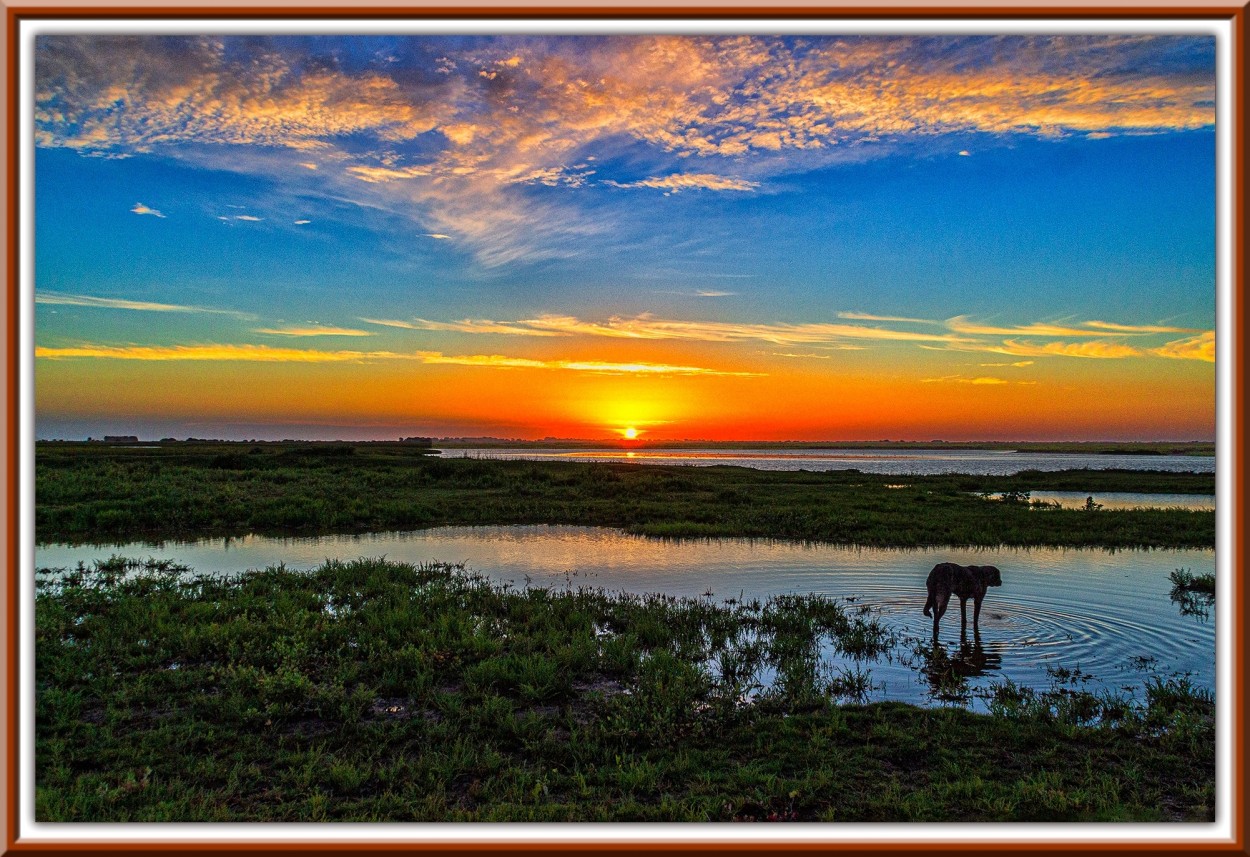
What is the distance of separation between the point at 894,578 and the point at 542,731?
483 inches

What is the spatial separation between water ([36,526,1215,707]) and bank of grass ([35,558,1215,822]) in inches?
48.7

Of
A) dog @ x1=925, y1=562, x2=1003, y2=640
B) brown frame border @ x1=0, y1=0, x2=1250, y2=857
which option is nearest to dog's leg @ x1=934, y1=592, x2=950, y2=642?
dog @ x1=925, y1=562, x2=1003, y2=640

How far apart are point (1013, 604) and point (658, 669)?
9087 millimetres

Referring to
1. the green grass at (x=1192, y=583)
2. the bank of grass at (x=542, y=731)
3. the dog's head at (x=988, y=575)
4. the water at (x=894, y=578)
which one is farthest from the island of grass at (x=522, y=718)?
the green grass at (x=1192, y=583)

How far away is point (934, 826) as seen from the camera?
4820 mm

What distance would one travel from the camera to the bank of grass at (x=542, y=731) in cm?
627

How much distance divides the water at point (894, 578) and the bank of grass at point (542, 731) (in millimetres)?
1237

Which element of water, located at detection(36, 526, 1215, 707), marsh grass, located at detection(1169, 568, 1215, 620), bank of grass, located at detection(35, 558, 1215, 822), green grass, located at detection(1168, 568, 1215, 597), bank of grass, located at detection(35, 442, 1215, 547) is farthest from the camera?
bank of grass, located at detection(35, 442, 1215, 547)

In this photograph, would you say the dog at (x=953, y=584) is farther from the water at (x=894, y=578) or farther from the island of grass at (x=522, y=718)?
the island of grass at (x=522, y=718)

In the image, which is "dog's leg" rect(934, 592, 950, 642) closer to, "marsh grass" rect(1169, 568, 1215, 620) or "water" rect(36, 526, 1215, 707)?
"water" rect(36, 526, 1215, 707)

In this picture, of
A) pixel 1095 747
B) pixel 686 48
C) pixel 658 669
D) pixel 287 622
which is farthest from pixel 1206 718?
pixel 287 622

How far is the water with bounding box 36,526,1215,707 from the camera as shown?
10.7m
